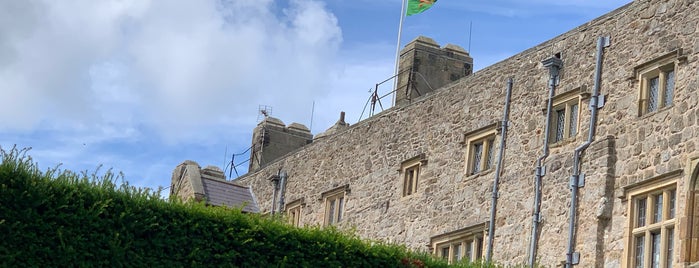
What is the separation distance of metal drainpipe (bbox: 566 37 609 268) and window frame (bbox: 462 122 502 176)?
116 inches

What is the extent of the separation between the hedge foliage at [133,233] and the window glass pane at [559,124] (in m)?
5.03

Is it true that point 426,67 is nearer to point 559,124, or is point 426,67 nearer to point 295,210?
point 295,210

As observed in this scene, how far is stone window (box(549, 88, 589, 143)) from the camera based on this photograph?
27.4 metres

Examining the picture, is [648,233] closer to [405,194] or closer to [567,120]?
[567,120]

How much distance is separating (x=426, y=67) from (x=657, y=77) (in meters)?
10.6

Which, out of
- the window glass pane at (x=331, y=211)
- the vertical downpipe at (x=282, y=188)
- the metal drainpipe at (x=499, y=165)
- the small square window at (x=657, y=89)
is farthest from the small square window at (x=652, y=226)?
the vertical downpipe at (x=282, y=188)

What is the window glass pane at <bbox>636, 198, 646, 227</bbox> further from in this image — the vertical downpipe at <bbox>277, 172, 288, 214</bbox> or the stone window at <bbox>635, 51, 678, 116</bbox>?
the vertical downpipe at <bbox>277, 172, 288, 214</bbox>

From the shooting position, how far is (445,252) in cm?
3053

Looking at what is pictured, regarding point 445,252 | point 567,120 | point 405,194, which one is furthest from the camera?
point 405,194

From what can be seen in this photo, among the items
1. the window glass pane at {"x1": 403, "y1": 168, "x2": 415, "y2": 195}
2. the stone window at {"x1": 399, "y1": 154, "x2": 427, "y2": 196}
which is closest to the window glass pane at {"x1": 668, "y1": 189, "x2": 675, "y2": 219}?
the stone window at {"x1": 399, "y1": 154, "x2": 427, "y2": 196}

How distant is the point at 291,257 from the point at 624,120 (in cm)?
699

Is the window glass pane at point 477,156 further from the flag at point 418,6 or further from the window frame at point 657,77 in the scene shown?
the flag at point 418,6

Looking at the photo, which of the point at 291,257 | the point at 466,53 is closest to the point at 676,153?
the point at 291,257

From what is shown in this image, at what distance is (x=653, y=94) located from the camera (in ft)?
84.6
